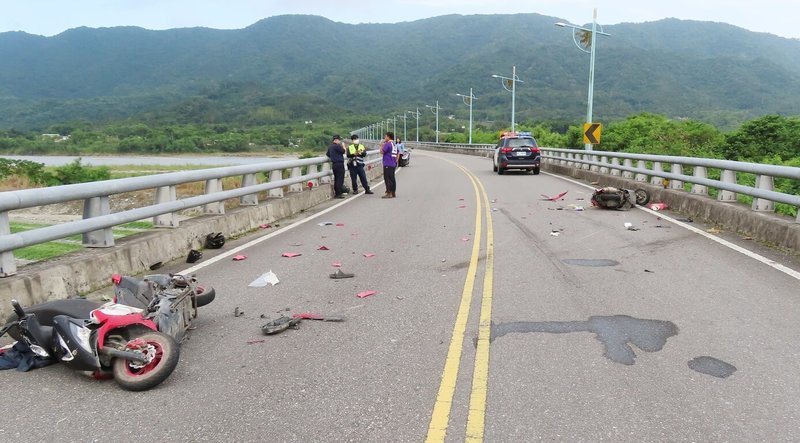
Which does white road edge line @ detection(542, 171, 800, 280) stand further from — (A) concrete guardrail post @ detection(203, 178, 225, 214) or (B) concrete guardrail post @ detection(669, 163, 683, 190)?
(A) concrete guardrail post @ detection(203, 178, 225, 214)

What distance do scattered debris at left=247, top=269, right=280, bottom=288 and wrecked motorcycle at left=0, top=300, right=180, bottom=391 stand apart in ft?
8.95

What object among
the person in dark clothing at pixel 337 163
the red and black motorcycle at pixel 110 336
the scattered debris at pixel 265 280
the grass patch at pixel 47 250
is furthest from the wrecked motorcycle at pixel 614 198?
the grass patch at pixel 47 250

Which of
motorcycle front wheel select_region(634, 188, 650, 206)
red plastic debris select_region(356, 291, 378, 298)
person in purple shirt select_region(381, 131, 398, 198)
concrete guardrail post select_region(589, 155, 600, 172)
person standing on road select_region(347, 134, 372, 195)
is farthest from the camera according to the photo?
concrete guardrail post select_region(589, 155, 600, 172)

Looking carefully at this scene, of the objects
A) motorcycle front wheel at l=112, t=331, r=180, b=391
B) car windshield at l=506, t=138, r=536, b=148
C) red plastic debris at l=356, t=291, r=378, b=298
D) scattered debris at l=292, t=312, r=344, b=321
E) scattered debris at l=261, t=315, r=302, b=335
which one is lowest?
red plastic debris at l=356, t=291, r=378, b=298

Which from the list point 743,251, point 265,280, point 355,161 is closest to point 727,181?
point 743,251

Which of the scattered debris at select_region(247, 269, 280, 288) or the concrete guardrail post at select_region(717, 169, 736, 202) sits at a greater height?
the concrete guardrail post at select_region(717, 169, 736, 202)

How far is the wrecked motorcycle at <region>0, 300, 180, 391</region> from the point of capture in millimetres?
4414

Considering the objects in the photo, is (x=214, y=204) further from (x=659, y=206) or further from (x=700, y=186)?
(x=700, y=186)

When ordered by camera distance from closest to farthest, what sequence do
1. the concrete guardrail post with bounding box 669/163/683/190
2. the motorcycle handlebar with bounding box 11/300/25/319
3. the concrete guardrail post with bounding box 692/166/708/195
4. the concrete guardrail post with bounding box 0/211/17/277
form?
1. the motorcycle handlebar with bounding box 11/300/25/319
2. the concrete guardrail post with bounding box 0/211/17/277
3. the concrete guardrail post with bounding box 692/166/708/195
4. the concrete guardrail post with bounding box 669/163/683/190

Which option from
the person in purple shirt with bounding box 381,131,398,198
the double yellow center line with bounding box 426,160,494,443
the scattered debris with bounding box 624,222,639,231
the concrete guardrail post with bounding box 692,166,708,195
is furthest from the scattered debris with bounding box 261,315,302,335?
the person in purple shirt with bounding box 381,131,398,198

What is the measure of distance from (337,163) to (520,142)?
1449 centimetres

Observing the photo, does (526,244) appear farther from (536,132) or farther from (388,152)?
(536,132)

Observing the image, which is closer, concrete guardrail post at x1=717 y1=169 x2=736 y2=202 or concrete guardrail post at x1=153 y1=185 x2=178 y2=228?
concrete guardrail post at x1=153 y1=185 x2=178 y2=228

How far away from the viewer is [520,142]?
30641 millimetres
